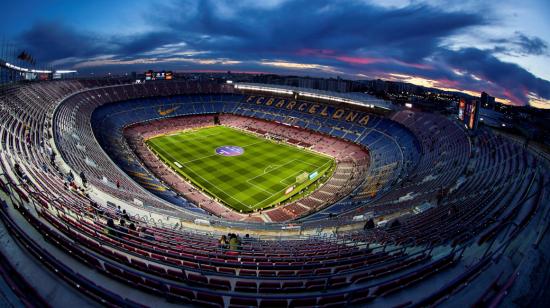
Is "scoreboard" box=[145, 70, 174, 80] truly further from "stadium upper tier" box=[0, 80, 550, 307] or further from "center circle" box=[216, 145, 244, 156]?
"center circle" box=[216, 145, 244, 156]

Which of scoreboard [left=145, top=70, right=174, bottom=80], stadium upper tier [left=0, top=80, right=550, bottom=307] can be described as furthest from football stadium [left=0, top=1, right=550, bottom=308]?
scoreboard [left=145, top=70, right=174, bottom=80]

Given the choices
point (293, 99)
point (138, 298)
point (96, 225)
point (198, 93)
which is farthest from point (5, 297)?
point (198, 93)

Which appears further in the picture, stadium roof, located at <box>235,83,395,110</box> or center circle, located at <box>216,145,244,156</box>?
stadium roof, located at <box>235,83,395,110</box>

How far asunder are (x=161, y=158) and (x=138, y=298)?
38.6 m

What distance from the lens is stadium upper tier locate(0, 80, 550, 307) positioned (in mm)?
7496

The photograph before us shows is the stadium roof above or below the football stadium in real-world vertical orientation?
above

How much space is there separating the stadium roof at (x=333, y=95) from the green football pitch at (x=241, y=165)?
17334mm

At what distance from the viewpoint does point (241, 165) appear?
41375 mm

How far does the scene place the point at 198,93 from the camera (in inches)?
2936

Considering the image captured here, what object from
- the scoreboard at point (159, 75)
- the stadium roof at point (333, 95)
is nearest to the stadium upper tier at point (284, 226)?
the stadium roof at point (333, 95)

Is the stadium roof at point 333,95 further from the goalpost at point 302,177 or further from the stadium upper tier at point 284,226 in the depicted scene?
the goalpost at point 302,177

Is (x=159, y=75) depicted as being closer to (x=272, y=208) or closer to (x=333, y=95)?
(x=333, y=95)

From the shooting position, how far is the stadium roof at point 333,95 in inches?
2160

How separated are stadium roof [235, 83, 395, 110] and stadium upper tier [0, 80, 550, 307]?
1064 centimetres
